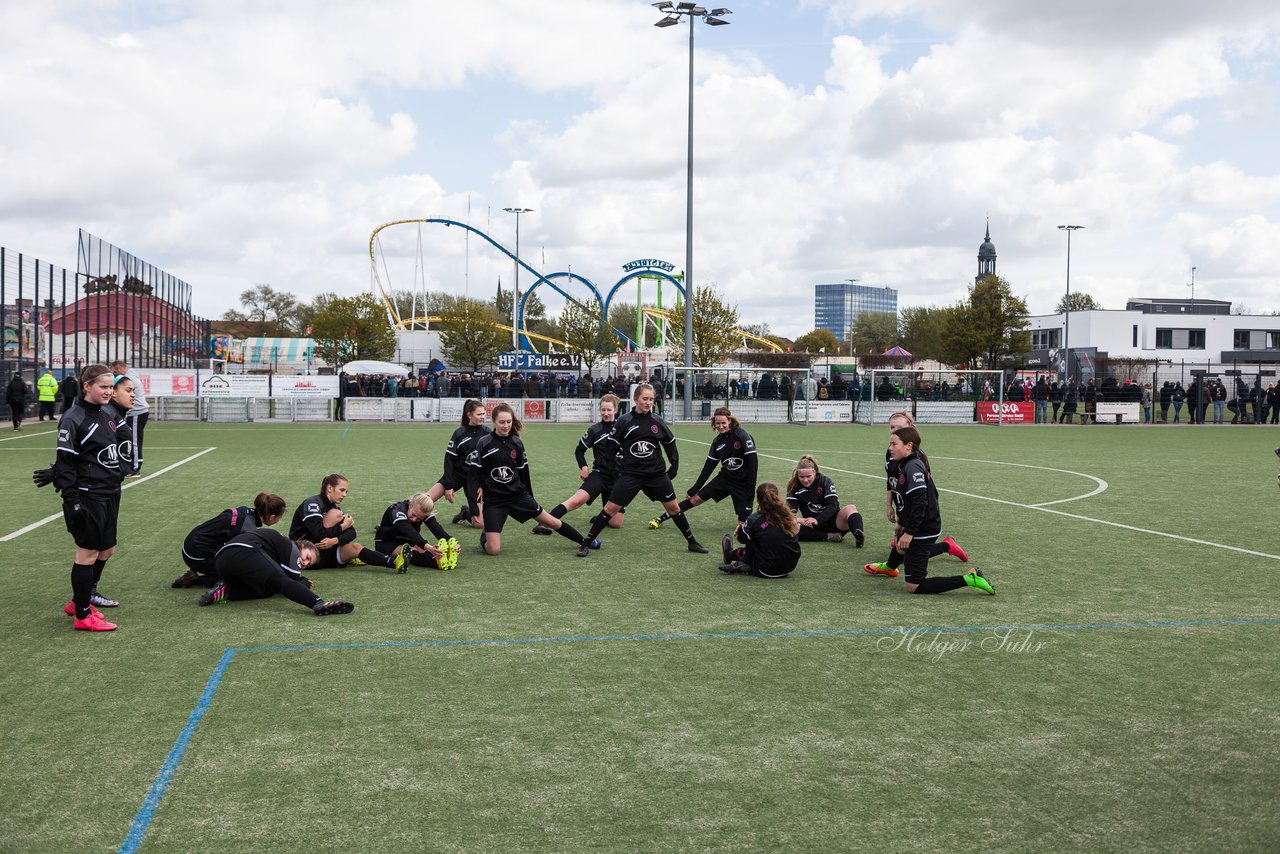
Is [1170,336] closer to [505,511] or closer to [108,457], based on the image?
[505,511]

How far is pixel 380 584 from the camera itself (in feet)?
30.7

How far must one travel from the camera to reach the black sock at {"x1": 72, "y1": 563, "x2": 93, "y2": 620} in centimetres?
746

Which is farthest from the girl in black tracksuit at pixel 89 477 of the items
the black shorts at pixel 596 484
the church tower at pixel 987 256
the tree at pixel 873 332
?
the church tower at pixel 987 256

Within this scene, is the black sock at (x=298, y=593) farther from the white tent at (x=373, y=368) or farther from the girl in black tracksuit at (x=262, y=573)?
the white tent at (x=373, y=368)

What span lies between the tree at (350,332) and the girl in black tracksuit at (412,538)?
65405 millimetres

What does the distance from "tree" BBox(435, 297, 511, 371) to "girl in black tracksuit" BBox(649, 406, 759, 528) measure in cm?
6044

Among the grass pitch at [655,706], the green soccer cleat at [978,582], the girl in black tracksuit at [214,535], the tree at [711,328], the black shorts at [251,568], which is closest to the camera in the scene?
the grass pitch at [655,706]

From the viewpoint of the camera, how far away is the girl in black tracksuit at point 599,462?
468 inches

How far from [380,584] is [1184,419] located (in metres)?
44.3

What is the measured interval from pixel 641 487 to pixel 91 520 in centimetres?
567

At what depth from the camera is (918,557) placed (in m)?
8.95

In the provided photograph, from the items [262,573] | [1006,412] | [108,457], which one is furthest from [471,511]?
[1006,412]

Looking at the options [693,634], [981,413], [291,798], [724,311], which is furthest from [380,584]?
[724,311]

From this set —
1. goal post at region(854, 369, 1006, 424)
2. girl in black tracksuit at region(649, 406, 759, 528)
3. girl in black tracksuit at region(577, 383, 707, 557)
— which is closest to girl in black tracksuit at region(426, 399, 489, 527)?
girl in black tracksuit at region(577, 383, 707, 557)
